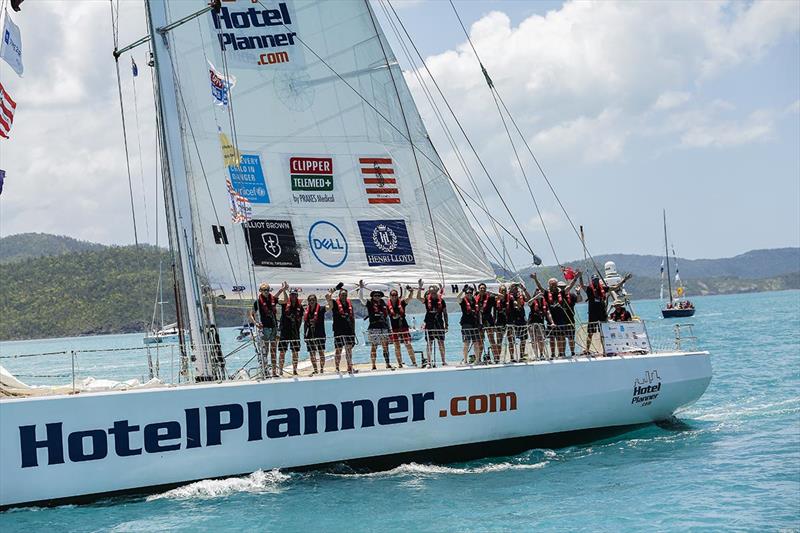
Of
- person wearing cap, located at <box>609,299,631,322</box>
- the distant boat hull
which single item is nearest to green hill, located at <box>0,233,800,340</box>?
the distant boat hull

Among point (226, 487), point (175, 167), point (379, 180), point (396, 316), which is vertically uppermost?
point (175, 167)

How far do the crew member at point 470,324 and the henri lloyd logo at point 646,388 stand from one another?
305 centimetres

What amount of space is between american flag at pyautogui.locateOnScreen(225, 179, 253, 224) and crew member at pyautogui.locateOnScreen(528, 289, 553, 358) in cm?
484

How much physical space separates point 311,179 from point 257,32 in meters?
2.56

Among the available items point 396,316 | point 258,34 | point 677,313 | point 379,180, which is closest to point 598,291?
point 396,316

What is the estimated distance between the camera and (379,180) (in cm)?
1634

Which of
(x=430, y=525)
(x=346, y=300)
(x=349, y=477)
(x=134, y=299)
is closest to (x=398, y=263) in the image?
(x=346, y=300)

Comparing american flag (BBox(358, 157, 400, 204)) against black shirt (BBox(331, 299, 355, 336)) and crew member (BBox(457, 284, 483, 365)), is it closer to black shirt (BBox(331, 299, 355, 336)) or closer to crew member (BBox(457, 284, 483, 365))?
crew member (BBox(457, 284, 483, 365))

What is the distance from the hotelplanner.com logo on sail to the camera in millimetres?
15586

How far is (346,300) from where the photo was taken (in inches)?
577

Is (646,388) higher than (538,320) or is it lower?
lower

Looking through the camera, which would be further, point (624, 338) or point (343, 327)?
point (624, 338)

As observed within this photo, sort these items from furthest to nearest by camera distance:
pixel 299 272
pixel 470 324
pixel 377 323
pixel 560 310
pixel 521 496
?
1. pixel 560 310
2. pixel 299 272
3. pixel 470 324
4. pixel 377 323
5. pixel 521 496

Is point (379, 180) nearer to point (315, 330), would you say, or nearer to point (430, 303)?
point (430, 303)
